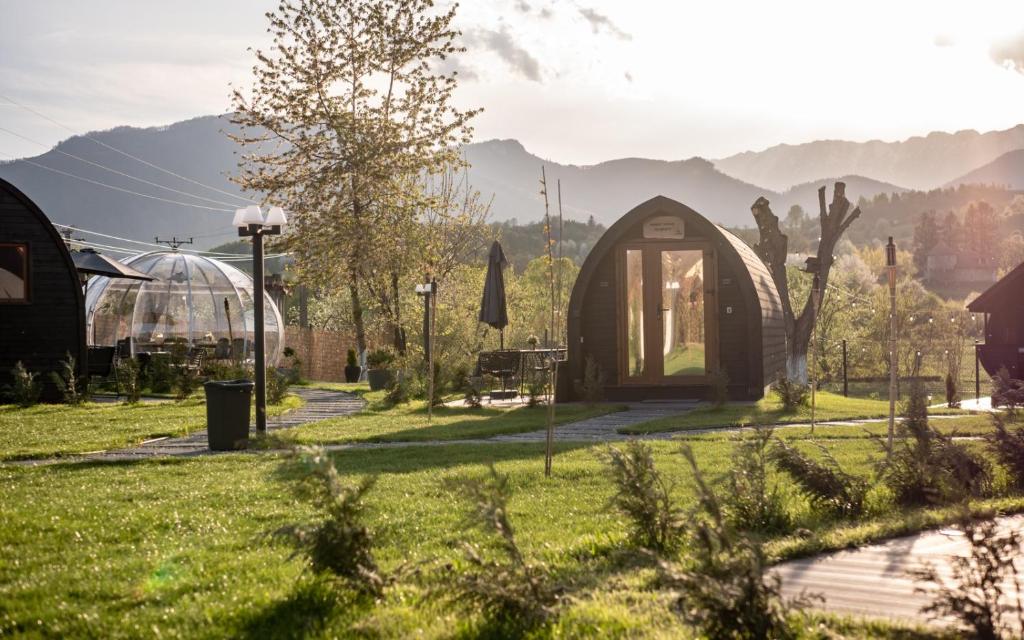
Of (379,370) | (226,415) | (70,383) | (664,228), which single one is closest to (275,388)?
(70,383)

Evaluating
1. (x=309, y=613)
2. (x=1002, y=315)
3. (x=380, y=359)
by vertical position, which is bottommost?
(x=309, y=613)

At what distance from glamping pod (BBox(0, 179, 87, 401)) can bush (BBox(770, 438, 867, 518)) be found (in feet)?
53.7

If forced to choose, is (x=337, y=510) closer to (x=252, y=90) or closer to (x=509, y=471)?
(x=509, y=471)

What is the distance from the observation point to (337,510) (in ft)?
15.1

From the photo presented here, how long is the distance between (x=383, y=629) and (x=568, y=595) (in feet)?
2.63

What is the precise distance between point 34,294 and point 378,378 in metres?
7.66

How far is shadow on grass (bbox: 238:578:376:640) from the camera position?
424 cm

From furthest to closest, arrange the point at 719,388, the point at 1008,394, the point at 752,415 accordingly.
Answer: the point at 719,388, the point at 752,415, the point at 1008,394

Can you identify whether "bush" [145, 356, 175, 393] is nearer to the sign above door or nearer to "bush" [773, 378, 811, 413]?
the sign above door

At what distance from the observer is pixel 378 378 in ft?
77.5

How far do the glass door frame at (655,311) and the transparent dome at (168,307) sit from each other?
11936 millimetres

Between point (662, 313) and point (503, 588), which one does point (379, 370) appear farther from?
point (503, 588)

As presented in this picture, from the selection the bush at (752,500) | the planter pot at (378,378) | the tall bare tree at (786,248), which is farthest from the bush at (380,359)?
the bush at (752,500)

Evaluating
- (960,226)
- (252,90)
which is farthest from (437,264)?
(960,226)
